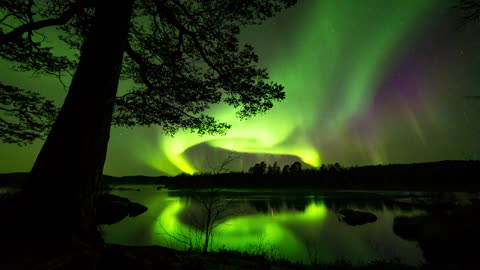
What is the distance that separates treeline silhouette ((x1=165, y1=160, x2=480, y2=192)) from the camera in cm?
7844

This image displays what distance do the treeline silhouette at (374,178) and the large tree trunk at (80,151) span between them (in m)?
68.2

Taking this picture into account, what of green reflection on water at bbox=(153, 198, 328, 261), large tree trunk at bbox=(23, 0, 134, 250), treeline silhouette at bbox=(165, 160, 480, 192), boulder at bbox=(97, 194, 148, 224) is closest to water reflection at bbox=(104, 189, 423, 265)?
green reflection on water at bbox=(153, 198, 328, 261)

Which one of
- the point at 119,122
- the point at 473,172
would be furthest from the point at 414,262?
the point at 473,172

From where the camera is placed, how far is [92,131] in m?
3.98

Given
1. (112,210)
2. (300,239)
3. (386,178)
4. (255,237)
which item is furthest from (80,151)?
(386,178)

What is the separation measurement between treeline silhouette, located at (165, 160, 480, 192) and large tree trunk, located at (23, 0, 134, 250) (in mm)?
68187

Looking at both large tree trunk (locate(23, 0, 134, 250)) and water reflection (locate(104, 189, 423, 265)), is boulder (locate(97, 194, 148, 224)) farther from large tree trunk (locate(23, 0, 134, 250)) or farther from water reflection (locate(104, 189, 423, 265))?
large tree trunk (locate(23, 0, 134, 250))

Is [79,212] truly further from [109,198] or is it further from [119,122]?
[109,198]

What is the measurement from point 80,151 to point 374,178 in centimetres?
11953

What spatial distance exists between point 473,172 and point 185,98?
9558cm

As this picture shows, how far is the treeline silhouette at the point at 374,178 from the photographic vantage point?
78.4m

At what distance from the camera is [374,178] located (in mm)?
106875

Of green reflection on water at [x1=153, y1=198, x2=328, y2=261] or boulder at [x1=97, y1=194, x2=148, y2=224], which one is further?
boulder at [x1=97, y1=194, x2=148, y2=224]

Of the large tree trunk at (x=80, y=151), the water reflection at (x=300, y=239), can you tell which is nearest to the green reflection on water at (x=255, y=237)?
the water reflection at (x=300, y=239)
